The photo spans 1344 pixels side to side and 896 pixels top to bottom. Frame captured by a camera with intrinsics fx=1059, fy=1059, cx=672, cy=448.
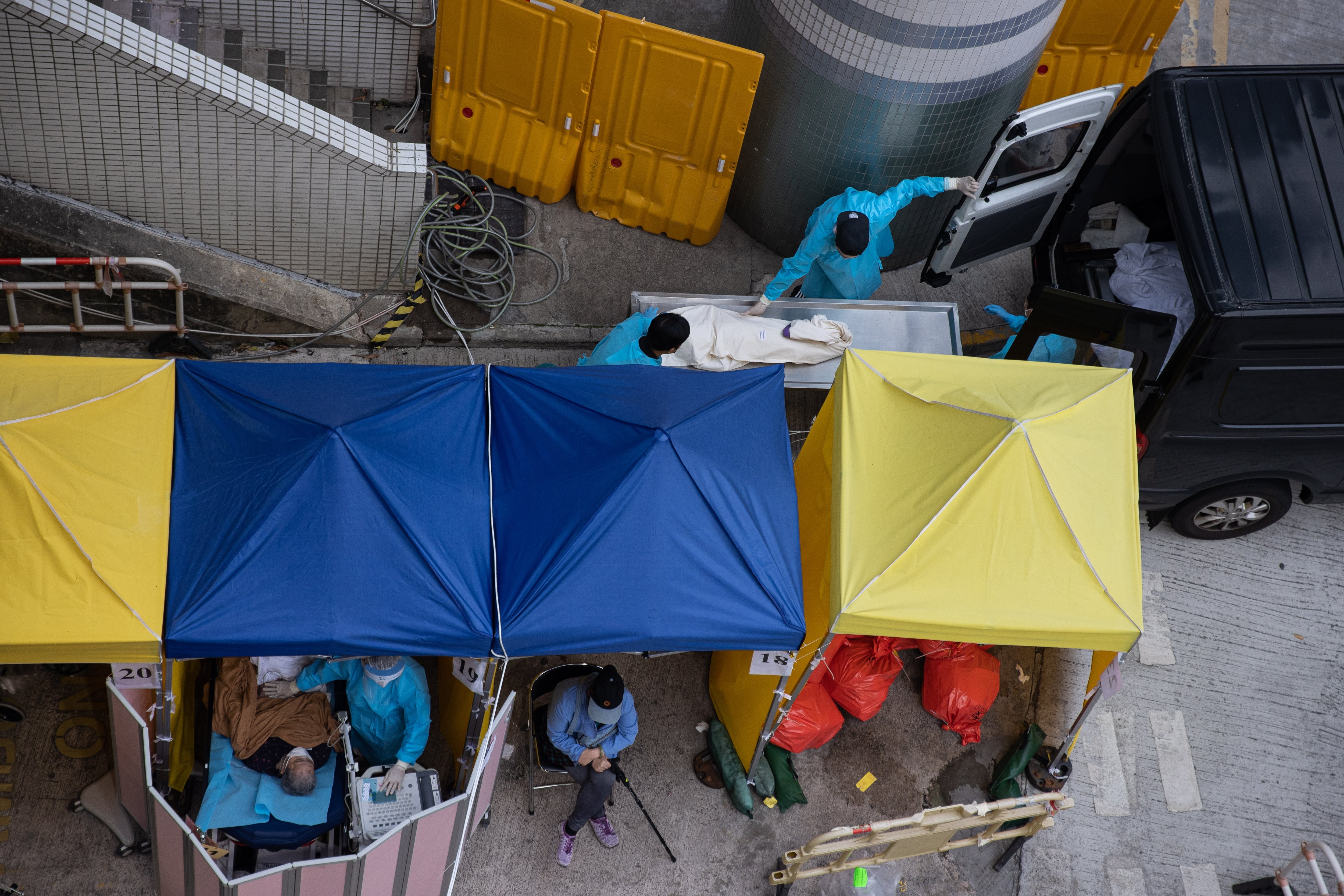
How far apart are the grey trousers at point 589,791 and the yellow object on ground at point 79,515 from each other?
7.10ft

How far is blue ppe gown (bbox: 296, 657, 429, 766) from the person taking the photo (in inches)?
204

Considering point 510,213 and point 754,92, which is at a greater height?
point 754,92

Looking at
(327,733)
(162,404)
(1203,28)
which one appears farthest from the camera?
(1203,28)

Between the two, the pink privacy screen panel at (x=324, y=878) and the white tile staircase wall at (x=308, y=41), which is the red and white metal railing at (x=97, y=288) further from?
the pink privacy screen panel at (x=324, y=878)

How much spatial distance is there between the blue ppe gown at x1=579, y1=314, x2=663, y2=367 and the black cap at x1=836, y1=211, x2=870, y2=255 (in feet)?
4.05

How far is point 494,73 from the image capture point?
23.7 ft

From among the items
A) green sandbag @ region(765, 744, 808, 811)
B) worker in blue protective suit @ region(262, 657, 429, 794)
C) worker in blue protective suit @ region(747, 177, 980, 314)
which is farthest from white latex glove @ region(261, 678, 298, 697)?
worker in blue protective suit @ region(747, 177, 980, 314)

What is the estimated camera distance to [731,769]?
5.83 m

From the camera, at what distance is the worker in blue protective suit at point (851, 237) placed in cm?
632

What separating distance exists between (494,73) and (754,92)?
5.88 ft

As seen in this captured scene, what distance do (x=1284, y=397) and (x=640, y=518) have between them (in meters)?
3.72

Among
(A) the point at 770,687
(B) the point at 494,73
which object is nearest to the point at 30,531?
(A) the point at 770,687

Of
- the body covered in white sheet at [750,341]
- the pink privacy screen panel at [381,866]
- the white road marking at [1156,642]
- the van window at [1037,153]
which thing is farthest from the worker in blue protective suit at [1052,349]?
the pink privacy screen panel at [381,866]

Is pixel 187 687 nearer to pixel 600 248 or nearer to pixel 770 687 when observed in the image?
pixel 770 687
